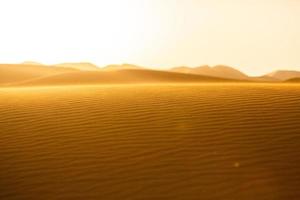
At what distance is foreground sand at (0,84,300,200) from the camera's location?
4.79 m

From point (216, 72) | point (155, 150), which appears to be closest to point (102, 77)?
point (155, 150)

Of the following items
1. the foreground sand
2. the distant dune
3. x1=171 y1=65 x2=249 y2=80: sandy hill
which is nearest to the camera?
the foreground sand

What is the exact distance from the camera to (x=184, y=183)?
4.87 meters

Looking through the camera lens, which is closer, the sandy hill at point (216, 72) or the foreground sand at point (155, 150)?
the foreground sand at point (155, 150)

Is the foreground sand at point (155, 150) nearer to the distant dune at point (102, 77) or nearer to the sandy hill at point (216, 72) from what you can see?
the distant dune at point (102, 77)

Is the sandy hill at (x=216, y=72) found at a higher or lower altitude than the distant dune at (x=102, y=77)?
higher

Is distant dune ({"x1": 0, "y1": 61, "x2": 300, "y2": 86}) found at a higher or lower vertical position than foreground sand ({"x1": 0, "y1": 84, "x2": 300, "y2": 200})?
higher

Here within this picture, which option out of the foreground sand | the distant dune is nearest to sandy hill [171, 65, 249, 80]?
the distant dune

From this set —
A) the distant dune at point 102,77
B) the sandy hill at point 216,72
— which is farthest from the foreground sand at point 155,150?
the sandy hill at point 216,72

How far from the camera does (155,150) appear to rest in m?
5.87

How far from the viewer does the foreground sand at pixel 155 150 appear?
15.7 feet

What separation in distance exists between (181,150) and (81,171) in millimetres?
1598

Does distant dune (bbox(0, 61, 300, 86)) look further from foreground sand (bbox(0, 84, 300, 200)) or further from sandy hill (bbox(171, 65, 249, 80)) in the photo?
sandy hill (bbox(171, 65, 249, 80))

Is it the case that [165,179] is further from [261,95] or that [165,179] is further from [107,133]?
[261,95]
